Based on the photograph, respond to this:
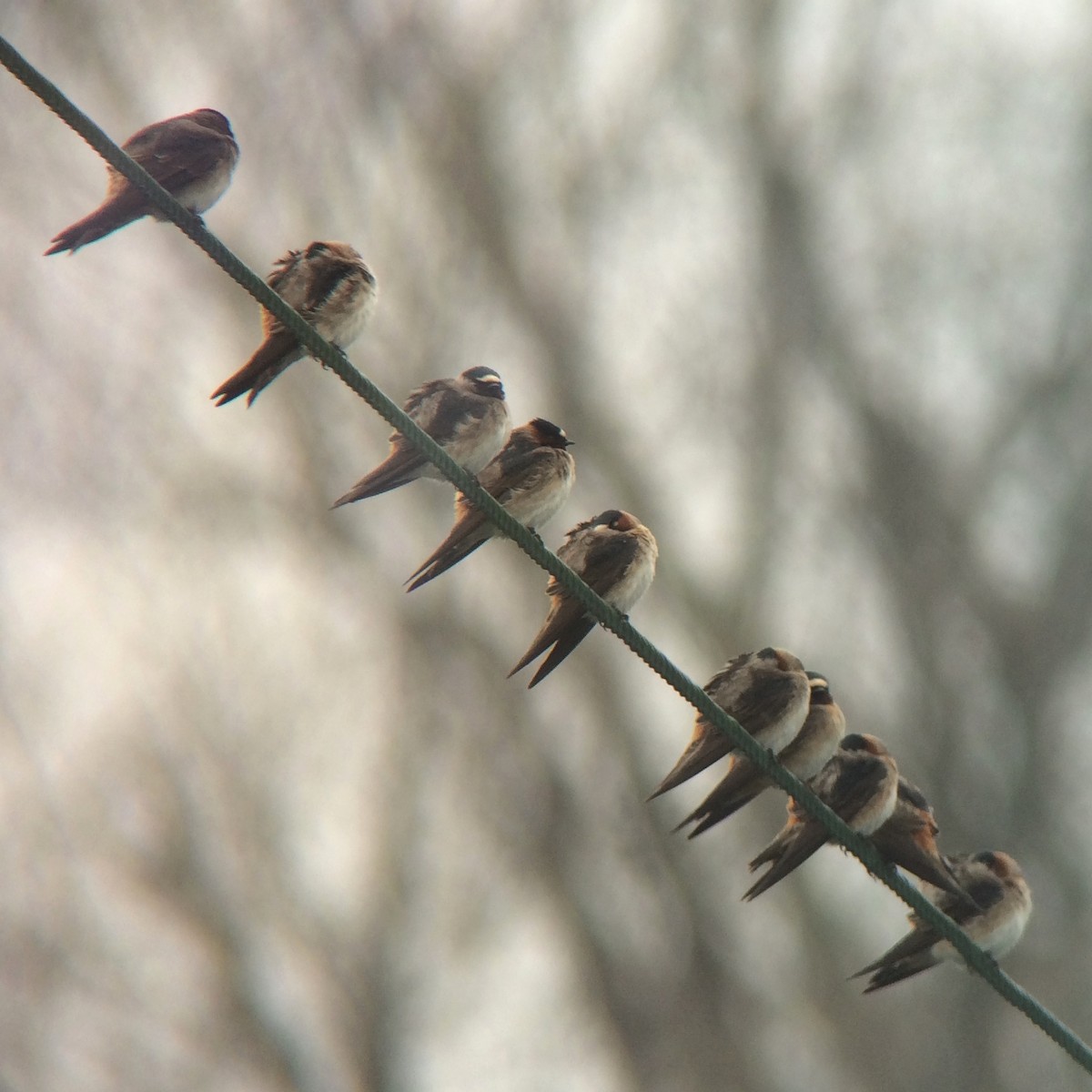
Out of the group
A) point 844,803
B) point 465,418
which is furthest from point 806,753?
point 465,418

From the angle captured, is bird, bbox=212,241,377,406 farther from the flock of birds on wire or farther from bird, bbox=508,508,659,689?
bird, bbox=508,508,659,689

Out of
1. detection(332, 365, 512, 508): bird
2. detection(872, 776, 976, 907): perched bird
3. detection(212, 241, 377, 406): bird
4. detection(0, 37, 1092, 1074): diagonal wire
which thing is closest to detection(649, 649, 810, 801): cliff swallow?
detection(872, 776, 976, 907): perched bird

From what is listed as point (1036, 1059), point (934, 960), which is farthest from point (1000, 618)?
point (934, 960)

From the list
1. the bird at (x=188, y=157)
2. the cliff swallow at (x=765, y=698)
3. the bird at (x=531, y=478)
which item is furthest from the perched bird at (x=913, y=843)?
the bird at (x=188, y=157)

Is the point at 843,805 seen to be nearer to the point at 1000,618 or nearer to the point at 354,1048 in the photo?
the point at 354,1048

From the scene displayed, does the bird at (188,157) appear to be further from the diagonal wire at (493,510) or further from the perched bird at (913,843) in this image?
the perched bird at (913,843)

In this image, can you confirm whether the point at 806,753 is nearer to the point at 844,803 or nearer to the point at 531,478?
the point at 844,803
